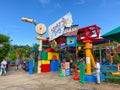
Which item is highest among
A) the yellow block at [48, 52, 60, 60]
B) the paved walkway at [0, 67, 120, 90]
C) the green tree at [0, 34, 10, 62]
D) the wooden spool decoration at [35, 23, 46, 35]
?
the wooden spool decoration at [35, 23, 46, 35]

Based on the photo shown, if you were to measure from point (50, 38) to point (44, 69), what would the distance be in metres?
3.67

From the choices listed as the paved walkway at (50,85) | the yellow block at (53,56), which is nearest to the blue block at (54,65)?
the yellow block at (53,56)

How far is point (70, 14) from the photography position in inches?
640

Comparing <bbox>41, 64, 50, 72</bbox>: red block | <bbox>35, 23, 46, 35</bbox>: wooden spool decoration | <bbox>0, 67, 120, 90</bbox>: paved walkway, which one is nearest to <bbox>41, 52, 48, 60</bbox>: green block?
<bbox>41, 64, 50, 72</bbox>: red block

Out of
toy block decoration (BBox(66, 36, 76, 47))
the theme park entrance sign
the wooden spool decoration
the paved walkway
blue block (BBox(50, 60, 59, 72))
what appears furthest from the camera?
blue block (BBox(50, 60, 59, 72))

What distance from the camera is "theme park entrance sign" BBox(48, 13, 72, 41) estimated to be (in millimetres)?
16219

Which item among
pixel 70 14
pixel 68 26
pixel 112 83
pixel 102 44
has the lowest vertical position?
pixel 112 83

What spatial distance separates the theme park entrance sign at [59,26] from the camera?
53.2ft

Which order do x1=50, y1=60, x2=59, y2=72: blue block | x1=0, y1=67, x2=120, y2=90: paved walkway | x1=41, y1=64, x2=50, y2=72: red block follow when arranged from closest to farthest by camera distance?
x1=0, y1=67, x2=120, y2=90: paved walkway → x1=41, y1=64, x2=50, y2=72: red block → x1=50, y1=60, x2=59, y2=72: blue block

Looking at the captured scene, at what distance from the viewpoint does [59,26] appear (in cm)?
1733

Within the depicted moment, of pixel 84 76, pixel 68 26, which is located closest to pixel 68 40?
pixel 68 26

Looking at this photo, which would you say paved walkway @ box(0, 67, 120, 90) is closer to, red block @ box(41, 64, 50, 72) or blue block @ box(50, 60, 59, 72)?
red block @ box(41, 64, 50, 72)

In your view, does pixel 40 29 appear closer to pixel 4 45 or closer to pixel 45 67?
pixel 45 67

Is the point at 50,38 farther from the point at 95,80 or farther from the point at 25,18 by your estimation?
the point at 95,80
